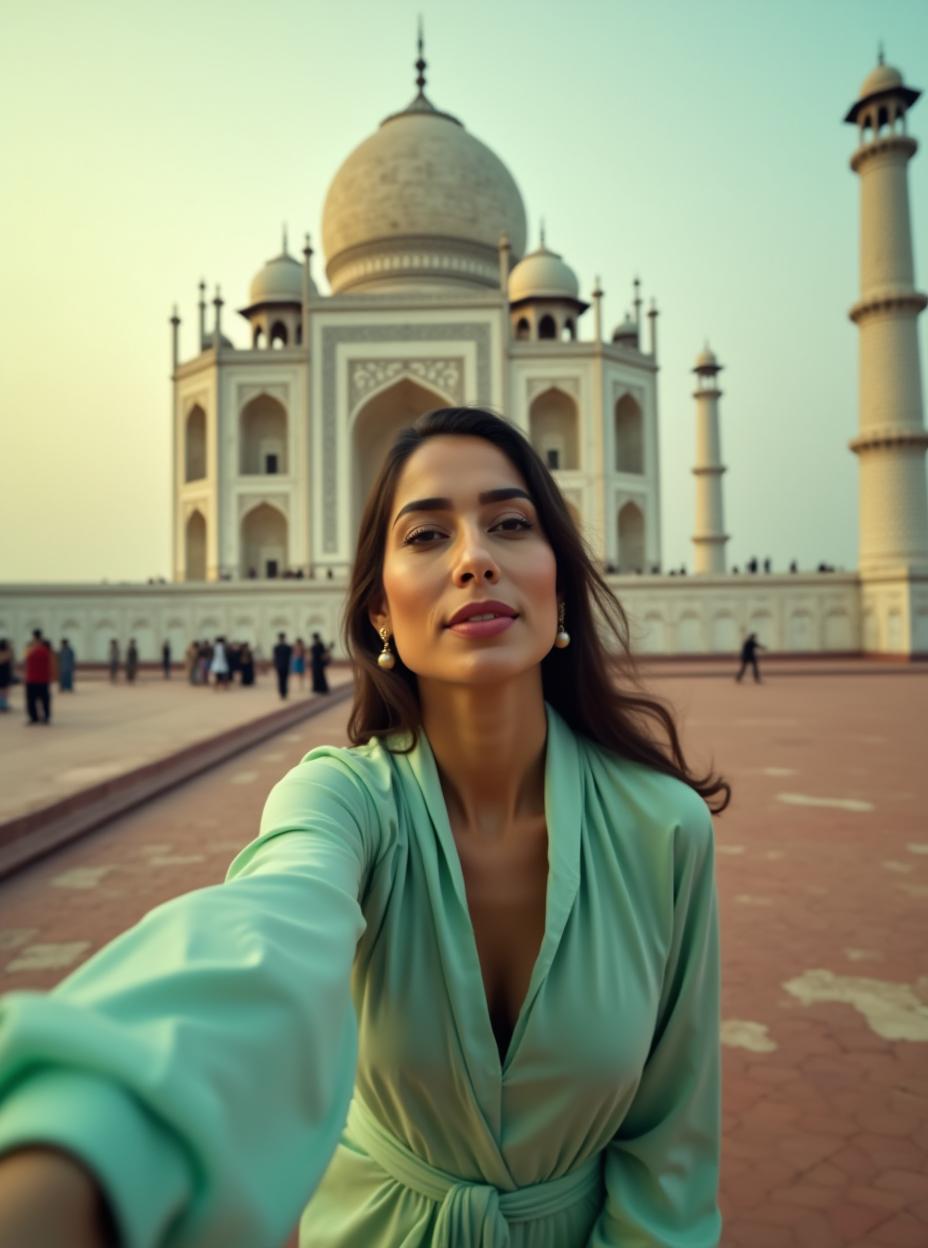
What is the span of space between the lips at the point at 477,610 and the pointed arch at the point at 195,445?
22.4 metres

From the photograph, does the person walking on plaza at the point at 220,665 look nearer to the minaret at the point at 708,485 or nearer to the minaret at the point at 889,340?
the minaret at the point at 889,340

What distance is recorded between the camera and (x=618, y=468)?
75.4 ft

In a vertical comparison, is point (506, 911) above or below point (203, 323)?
below

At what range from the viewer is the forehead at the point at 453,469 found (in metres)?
1.04

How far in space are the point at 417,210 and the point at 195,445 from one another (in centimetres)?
795

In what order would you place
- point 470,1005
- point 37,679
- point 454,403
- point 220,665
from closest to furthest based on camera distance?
point 470,1005
point 37,679
point 220,665
point 454,403

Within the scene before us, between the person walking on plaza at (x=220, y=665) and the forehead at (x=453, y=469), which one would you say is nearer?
the forehead at (x=453, y=469)

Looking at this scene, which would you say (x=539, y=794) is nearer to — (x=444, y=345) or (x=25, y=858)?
(x=25, y=858)

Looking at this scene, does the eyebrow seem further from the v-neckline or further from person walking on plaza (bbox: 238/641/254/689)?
person walking on plaza (bbox: 238/641/254/689)

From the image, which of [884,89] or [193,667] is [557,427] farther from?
[193,667]

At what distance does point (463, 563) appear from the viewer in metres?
0.97

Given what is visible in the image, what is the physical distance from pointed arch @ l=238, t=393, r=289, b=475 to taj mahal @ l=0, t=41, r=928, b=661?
5 centimetres

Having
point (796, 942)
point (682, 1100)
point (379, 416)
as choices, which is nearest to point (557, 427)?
point (379, 416)

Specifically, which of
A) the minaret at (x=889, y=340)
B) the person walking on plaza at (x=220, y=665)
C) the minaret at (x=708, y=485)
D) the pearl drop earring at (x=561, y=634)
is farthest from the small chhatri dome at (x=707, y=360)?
the pearl drop earring at (x=561, y=634)
